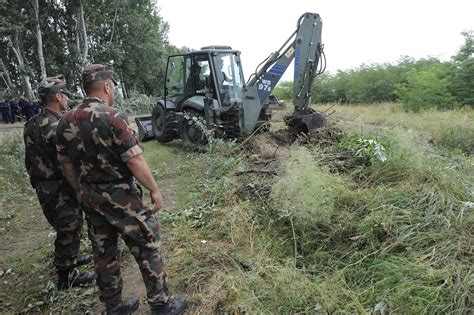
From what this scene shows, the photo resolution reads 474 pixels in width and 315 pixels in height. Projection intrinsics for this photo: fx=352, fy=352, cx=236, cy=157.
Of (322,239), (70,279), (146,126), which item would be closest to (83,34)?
(146,126)

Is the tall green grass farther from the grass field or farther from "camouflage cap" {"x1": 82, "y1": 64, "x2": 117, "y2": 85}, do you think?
"camouflage cap" {"x1": 82, "y1": 64, "x2": 117, "y2": 85}

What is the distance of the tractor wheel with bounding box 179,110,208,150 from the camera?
303 inches

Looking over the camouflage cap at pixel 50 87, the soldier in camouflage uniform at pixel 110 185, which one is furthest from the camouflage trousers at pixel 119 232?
the camouflage cap at pixel 50 87

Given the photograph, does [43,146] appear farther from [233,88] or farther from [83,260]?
[233,88]

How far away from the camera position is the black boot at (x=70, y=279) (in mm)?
3125

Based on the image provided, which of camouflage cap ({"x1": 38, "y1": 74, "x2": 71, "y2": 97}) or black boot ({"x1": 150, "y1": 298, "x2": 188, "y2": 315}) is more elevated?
camouflage cap ({"x1": 38, "y1": 74, "x2": 71, "y2": 97})

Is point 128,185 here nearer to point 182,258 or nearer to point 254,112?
point 182,258

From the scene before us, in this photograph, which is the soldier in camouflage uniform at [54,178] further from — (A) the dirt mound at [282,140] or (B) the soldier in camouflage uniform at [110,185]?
(A) the dirt mound at [282,140]

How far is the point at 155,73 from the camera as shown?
28.8 meters

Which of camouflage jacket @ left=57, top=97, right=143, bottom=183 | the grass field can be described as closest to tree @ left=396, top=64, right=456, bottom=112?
the grass field

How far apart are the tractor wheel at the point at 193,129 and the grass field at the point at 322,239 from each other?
2662mm

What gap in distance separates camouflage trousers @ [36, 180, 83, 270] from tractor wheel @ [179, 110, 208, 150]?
176 inches

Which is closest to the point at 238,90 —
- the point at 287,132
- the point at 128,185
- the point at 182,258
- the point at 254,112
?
the point at 254,112

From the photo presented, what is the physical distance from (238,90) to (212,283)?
228 inches
